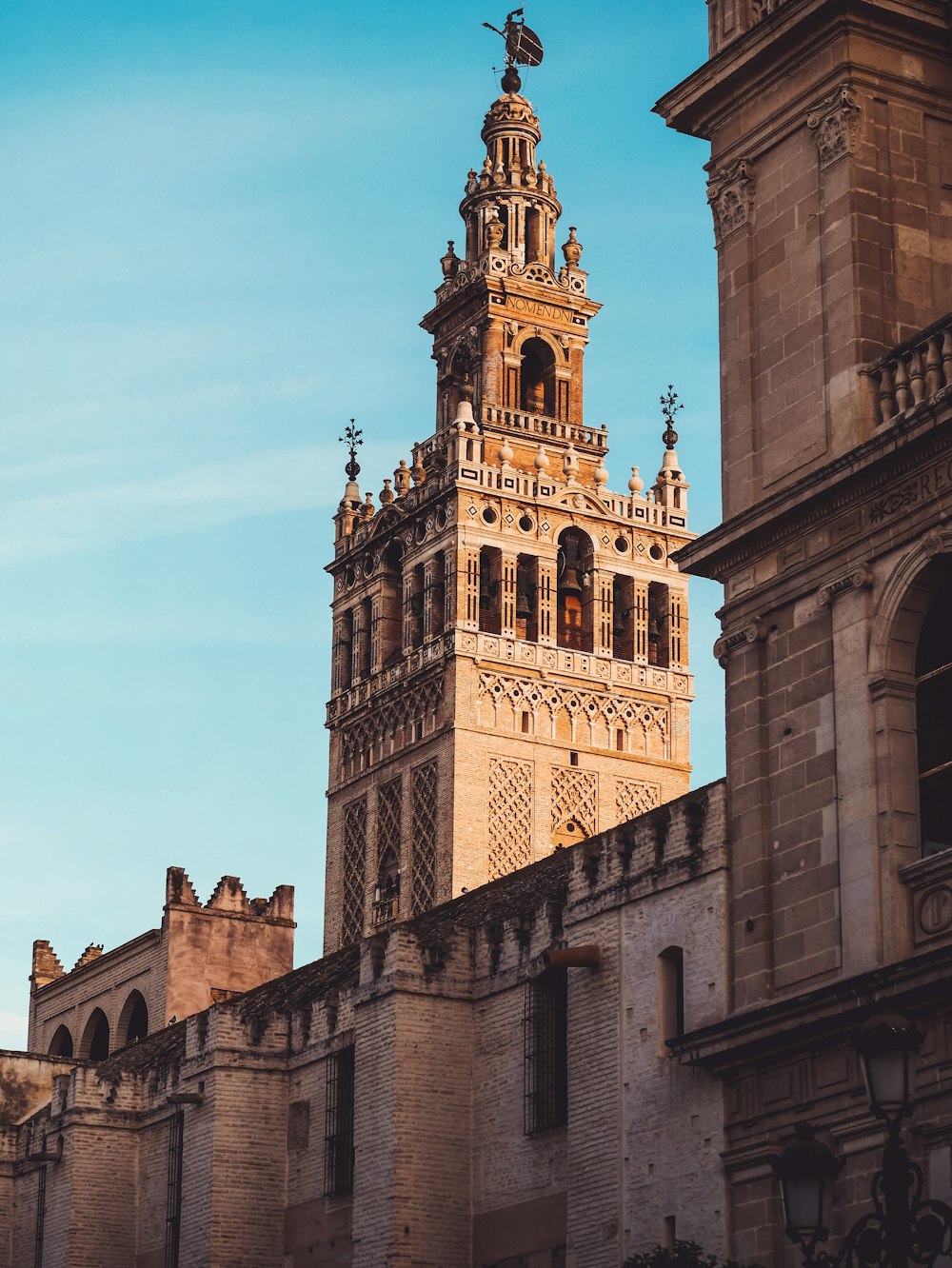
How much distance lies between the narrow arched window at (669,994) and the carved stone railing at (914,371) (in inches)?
314

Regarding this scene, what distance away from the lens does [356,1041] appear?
3603 centimetres

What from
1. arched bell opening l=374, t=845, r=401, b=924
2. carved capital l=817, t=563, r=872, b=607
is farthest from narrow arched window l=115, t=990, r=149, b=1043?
carved capital l=817, t=563, r=872, b=607

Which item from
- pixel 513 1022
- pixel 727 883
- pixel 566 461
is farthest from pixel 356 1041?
pixel 566 461

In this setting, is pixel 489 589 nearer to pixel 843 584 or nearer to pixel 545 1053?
pixel 545 1053

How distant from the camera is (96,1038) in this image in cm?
6397

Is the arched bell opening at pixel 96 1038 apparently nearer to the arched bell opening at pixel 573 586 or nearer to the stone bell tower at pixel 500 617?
the stone bell tower at pixel 500 617

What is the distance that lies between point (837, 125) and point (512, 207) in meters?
43.0

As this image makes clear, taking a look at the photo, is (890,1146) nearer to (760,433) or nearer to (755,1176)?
(755,1176)

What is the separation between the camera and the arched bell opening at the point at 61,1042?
64.8 m

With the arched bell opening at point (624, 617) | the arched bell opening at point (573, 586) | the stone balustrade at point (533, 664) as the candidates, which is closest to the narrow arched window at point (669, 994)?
the stone balustrade at point (533, 664)

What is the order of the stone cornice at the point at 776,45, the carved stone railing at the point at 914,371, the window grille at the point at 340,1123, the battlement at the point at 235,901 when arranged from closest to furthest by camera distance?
the carved stone railing at the point at 914,371
the stone cornice at the point at 776,45
the window grille at the point at 340,1123
the battlement at the point at 235,901

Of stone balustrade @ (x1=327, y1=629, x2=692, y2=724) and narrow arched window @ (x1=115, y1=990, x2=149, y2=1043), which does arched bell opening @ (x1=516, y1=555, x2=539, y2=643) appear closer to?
stone balustrade @ (x1=327, y1=629, x2=692, y2=724)

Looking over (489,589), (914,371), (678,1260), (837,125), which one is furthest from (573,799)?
(678,1260)

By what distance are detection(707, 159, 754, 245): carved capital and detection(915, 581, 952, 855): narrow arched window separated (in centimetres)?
540
